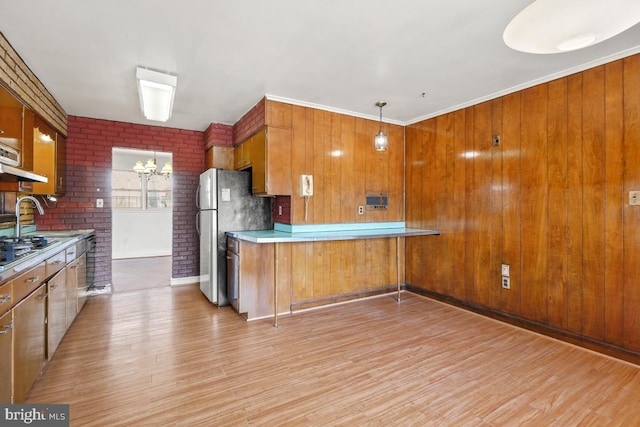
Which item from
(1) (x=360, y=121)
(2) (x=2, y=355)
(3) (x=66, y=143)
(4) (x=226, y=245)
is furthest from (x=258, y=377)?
(3) (x=66, y=143)

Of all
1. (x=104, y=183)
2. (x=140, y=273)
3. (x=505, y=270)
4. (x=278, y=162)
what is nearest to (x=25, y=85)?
(x=104, y=183)

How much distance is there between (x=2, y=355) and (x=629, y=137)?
4611mm

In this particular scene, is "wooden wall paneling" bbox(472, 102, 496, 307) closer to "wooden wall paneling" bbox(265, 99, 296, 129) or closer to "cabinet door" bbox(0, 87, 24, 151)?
"wooden wall paneling" bbox(265, 99, 296, 129)

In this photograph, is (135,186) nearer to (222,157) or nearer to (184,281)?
(184,281)

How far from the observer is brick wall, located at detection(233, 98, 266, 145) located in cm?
373

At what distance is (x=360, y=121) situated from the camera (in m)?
4.30

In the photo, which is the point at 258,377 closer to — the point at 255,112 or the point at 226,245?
the point at 226,245

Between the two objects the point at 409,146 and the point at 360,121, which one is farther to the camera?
the point at 409,146

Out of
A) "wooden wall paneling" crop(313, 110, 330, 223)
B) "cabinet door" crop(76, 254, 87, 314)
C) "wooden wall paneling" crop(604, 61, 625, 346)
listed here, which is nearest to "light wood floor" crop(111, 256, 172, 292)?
"cabinet door" crop(76, 254, 87, 314)

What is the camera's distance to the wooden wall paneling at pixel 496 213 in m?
3.49

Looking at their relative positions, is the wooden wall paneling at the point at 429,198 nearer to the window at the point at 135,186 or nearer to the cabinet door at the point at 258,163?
the cabinet door at the point at 258,163

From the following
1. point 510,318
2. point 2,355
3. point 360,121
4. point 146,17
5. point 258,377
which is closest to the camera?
point 2,355

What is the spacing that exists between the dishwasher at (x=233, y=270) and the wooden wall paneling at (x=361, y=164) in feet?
5.52

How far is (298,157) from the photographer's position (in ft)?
12.6
